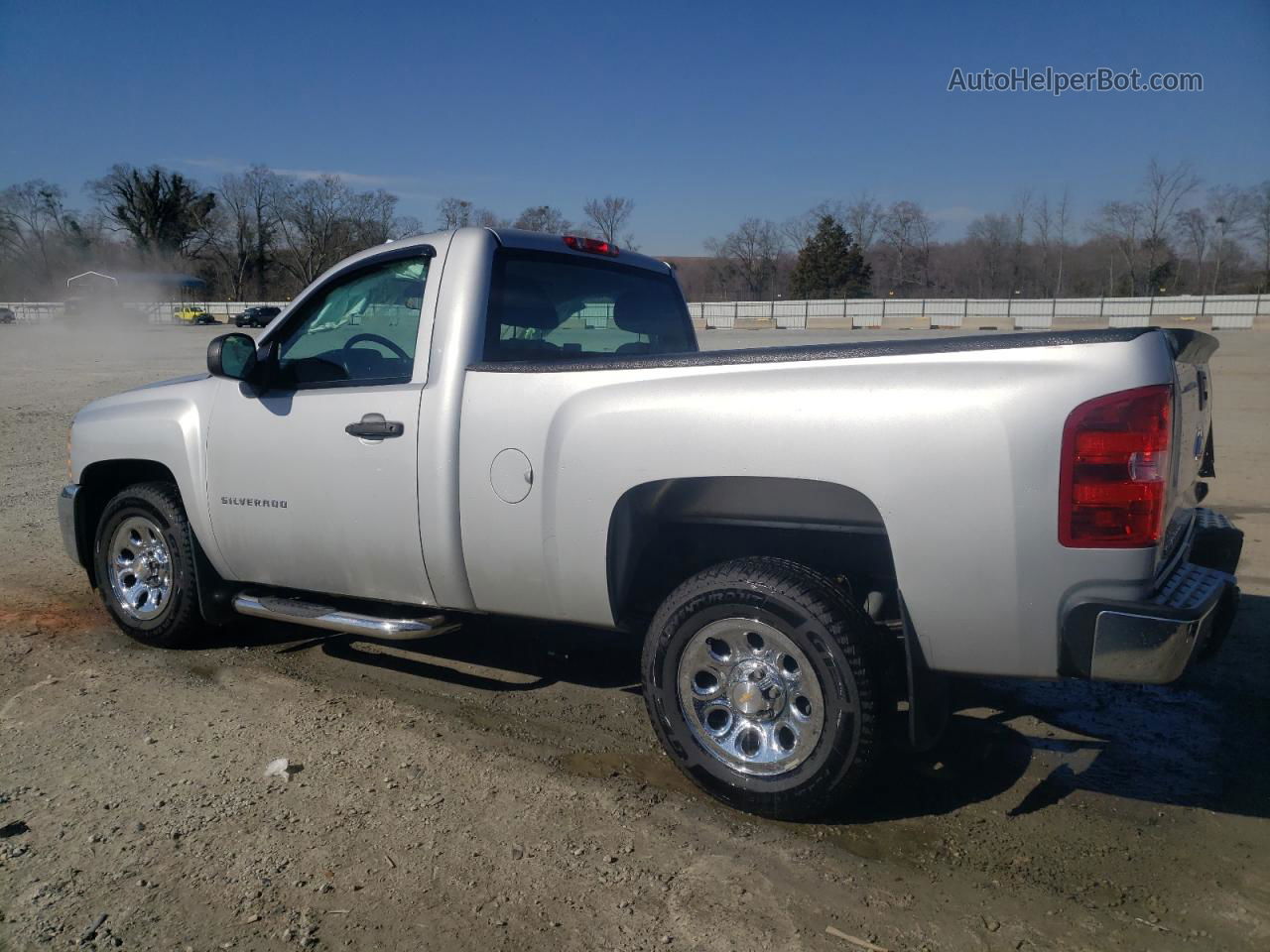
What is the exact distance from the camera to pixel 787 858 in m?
3.12

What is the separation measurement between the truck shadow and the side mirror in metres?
1.53

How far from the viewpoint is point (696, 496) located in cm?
366

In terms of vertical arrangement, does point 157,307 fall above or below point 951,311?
above

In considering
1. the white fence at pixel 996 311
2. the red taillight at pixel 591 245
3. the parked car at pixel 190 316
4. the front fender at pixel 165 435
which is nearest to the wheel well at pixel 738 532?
the red taillight at pixel 591 245

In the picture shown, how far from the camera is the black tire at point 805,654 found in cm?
312

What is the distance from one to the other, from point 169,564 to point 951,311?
5905 cm

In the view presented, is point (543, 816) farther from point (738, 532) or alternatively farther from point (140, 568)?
point (140, 568)

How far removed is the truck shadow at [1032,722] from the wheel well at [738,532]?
0.76m

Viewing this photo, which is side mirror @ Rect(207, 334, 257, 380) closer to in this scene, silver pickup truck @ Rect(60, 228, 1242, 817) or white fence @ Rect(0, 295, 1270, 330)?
silver pickup truck @ Rect(60, 228, 1242, 817)

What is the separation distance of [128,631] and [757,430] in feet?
12.2

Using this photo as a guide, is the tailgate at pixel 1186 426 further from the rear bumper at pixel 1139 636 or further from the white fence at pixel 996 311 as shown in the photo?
the white fence at pixel 996 311

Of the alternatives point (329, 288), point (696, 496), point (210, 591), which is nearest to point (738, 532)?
point (696, 496)

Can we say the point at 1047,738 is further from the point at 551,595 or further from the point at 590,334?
the point at 590,334

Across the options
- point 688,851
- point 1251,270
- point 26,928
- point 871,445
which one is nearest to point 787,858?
point 688,851
